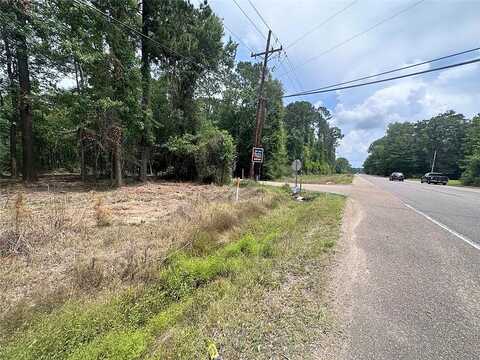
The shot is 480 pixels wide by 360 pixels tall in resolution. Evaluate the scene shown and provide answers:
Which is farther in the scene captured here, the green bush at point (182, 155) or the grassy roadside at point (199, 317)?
the green bush at point (182, 155)

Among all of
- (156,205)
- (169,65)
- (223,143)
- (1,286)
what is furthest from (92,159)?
(1,286)

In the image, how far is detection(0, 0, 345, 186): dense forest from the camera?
11.7 meters

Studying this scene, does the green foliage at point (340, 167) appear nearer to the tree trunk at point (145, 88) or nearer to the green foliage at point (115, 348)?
the tree trunk at point (145, 88)

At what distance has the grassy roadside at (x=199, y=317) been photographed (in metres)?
2.18

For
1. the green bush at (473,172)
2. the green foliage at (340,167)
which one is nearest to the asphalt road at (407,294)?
the green bush at (473,172)

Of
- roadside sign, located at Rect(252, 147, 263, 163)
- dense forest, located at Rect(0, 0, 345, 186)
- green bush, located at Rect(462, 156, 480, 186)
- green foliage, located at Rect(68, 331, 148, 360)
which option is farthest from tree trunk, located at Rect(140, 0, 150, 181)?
green bush, located at Rect(462, 156, 480, 186)

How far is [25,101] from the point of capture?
12461 mm

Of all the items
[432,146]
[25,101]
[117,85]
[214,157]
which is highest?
[432,146]

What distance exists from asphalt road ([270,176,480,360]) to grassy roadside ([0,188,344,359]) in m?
0.36

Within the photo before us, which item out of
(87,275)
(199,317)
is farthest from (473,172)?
(87,275)

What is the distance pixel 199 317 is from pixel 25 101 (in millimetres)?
16411

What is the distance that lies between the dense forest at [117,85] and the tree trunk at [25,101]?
50mm

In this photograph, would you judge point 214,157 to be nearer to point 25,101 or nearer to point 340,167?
point 25,101

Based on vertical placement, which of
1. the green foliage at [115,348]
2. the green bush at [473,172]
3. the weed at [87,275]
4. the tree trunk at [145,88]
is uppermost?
the tree trunk at [145,88]
